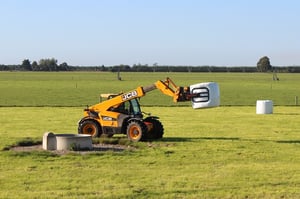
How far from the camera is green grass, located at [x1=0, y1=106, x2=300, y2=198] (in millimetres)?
11664

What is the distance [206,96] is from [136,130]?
249cm

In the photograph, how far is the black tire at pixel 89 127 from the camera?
20.6 meters

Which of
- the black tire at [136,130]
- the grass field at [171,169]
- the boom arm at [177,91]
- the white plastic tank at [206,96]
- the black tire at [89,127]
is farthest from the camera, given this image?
the black tire at [89,127]

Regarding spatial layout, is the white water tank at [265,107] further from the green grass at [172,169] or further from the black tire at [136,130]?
the black tire at [136,130]

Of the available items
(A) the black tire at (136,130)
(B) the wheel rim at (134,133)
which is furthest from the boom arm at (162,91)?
(B) the wheel rim at (134,133)

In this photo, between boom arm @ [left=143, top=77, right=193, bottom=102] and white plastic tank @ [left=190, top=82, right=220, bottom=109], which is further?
boom arm @ [left=143, top=77, right=193, bottom=102]

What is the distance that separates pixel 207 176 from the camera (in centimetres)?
1323

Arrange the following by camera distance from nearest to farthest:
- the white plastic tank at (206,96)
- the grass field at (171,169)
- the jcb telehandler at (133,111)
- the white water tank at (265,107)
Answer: the grass field at (171,169)
the white plastic tank at (206,96)
the jcb telehandler at (133,111)
the white water tank at (265,107)

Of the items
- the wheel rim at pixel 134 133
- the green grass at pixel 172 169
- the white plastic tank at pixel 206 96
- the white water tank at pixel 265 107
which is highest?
the white plastic tank at pixel 206 96

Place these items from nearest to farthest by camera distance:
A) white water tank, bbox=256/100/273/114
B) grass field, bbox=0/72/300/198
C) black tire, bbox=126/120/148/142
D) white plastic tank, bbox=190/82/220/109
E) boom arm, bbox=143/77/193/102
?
grass field, bbox=0/72/300/198 → white plastic tank, bbox=190/82/220/109 → boom arm, bbox=143/77/193/102 → black tire, bbox=126/120/148/142 → white water tank, bbox=256/100/273/114

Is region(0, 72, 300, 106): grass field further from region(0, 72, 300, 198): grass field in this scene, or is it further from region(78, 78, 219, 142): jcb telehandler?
region(0, 72, 300, 198): grass field

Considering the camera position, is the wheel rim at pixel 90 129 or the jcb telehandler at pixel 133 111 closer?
the jcb telehandler at pixel 133 111

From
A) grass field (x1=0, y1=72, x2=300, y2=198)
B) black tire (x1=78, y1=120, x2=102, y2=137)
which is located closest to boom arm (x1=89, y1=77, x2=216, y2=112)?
black tire (x1=78, y1=120, x2=102, y2=137)

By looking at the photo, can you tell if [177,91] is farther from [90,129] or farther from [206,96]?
[90,129]
